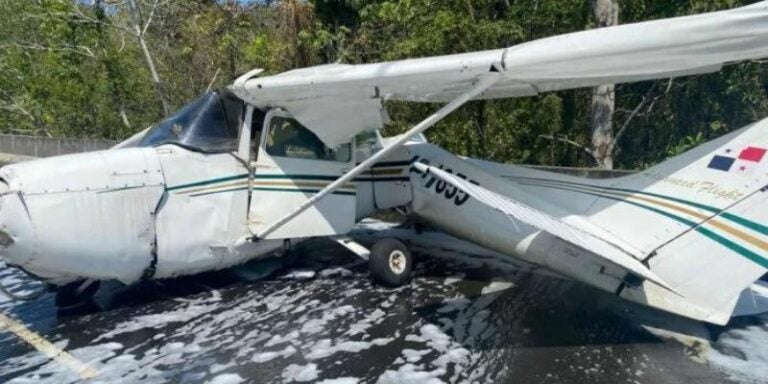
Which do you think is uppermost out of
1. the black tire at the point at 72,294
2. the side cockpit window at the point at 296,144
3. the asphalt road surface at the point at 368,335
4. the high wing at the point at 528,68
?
the high wing at the point at 528,68

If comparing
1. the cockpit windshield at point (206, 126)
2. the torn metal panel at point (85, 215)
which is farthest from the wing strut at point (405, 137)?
the torn metal panel at point (85, 215)

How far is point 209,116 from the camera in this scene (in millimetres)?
6898

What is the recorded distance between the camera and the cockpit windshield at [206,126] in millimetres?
6656

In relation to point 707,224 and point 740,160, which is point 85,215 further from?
point 740,160

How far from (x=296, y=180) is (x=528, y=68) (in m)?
3.16

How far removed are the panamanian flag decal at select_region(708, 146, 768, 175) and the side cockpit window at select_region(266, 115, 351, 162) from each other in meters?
4.01

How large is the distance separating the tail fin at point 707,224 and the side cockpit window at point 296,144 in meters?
3.34

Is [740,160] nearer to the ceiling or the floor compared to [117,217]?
nearer to the ceiling

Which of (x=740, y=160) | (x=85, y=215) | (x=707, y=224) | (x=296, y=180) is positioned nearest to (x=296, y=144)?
(x=296, y=180)

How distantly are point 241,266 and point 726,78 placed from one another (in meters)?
A: 10.2

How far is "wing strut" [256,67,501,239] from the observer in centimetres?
→ 543

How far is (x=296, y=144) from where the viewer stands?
23.9 feet

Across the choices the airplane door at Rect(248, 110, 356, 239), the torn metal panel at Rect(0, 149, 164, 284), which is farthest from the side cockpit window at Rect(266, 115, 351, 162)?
the torn metal panel at Rect(0, 149, 164, 284)

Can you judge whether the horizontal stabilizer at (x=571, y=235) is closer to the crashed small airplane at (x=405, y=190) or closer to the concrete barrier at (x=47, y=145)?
the crashed small airplane at (x=405, y=190)
